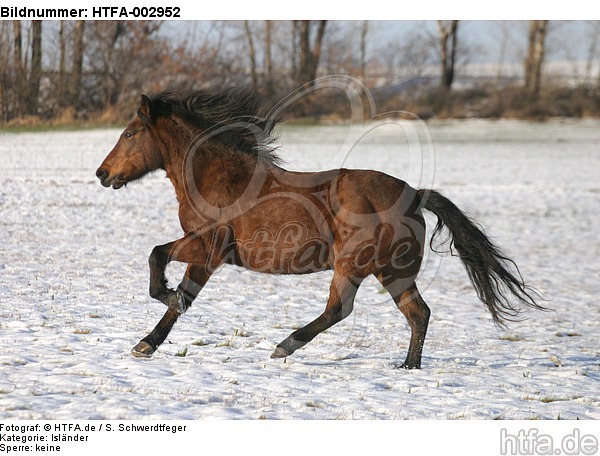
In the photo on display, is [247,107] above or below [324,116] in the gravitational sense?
below

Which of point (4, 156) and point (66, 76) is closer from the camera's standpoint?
point (4, 156)

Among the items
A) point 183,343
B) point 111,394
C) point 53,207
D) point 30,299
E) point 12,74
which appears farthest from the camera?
point 12,74

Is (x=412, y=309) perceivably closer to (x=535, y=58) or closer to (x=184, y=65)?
(x=184, y=65)

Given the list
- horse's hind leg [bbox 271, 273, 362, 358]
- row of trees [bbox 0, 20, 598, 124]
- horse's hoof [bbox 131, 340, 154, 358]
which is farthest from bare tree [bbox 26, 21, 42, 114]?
horse's hind leg [bbox 271, 273, 362, 358]

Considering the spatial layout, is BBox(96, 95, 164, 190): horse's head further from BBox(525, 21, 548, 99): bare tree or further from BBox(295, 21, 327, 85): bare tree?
BBox(525, 21, 548, 99): bare tree

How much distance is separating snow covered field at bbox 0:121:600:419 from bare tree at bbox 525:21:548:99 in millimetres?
27029

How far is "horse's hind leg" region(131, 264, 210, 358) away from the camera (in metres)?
5.48

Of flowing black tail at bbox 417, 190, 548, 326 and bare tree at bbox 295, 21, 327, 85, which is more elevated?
bare tree at bbox 295, 21, 327, 85

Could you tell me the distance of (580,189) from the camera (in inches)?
770

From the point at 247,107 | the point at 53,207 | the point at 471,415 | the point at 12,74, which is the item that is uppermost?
the point at 12,74

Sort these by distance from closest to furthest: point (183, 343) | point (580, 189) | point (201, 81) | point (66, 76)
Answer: point (183, 343) → point (580, 189) → point (66, 76) → point (201, 81)

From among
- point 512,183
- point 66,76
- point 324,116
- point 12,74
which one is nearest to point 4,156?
point 12,74

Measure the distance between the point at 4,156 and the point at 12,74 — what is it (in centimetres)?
188

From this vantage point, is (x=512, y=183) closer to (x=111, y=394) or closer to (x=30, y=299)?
(x=30, y=299)
